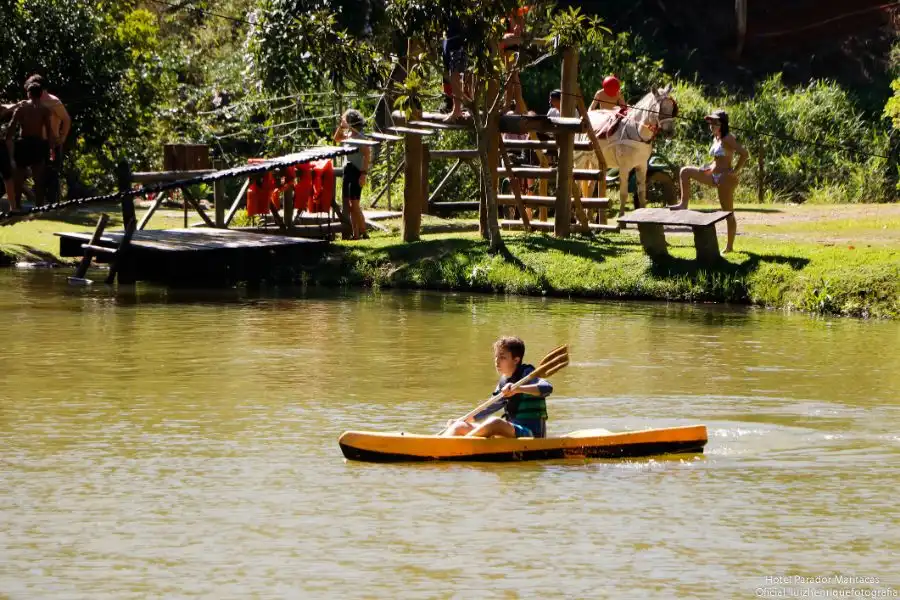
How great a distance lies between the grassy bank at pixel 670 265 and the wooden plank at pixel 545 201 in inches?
19.3

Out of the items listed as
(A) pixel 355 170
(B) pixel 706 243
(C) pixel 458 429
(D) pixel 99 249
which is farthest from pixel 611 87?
(C) pixel 458 429

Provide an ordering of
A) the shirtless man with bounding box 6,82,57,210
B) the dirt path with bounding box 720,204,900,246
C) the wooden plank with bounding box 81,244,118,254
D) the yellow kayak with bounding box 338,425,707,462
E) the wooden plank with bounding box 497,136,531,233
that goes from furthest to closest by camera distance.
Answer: the shirtless man with bounding box 6,82,57,210, the wooden plank with bounding box 497,136,531,233, the wooden plank with bounding box 81,244,118,254, the dirt path with bounding box 720,204,900,246, the yellow kayak with bounding box 338,425,707,462

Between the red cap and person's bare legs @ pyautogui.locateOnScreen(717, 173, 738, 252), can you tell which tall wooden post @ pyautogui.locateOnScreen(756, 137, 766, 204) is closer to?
the red cap

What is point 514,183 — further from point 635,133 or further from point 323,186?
point 323,186

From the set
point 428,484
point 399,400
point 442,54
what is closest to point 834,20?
point 442,54

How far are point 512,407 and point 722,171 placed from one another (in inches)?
402

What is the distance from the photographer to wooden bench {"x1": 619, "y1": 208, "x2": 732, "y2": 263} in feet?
68.2

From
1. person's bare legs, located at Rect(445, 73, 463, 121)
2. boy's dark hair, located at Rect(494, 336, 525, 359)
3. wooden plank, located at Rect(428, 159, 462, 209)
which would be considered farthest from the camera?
wooden plank, located at Rect(428, 159, 462, 209)

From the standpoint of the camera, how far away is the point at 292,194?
1048 inches

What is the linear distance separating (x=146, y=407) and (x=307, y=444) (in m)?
2.10

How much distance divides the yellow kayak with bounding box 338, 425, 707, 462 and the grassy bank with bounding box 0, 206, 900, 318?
27.8 feet

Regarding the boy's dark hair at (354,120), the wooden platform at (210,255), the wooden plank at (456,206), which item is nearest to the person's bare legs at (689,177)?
the wooden platform at (210,255)

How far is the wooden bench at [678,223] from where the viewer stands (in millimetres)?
20797

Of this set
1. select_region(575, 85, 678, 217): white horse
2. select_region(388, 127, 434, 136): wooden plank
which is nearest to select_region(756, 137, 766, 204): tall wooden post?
select_region(575, 85, 678, 217): white horse
